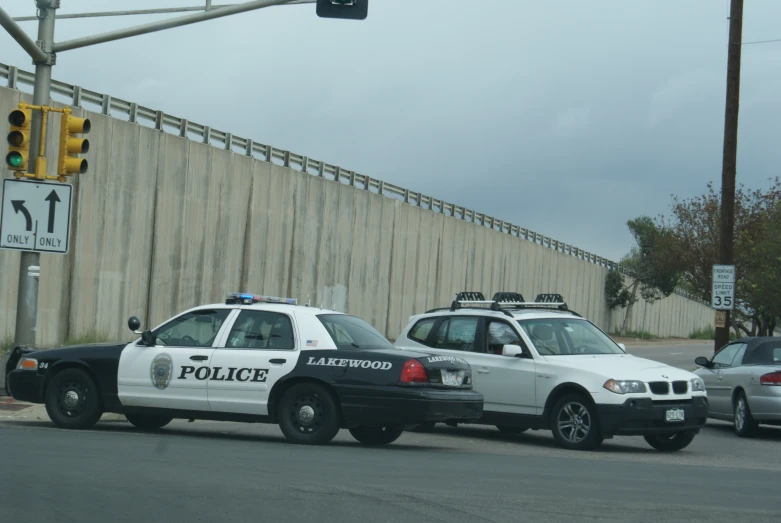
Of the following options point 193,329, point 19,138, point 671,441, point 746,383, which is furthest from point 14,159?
point 746,383

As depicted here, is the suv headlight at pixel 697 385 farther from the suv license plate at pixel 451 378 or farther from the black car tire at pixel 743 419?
the suv license plate at pixel 451 378

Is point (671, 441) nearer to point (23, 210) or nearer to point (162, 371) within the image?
point (162, 371)

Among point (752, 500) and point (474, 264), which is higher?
point (474, 264)

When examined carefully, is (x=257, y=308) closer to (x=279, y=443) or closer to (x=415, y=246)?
(x=279, y=443)

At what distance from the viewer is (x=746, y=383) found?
16.7 metres

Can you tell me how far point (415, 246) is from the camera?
51.7 metres

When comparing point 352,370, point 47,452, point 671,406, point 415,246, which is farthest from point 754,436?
point 415,246

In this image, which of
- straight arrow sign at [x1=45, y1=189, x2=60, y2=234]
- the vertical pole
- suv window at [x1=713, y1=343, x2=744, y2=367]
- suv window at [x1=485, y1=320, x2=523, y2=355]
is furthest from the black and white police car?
suv window at [x1=713, y1=343, x2=744, y2=367]

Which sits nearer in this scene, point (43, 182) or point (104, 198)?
point (43, 182)

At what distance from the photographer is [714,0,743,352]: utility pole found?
79.2 feet

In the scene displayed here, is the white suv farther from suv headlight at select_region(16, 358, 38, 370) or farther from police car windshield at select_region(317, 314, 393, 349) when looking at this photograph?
suv headlight at select_region(16, 358, 38, 370)

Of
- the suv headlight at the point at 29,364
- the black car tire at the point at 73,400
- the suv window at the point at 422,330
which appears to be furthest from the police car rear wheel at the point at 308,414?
the suv window at the point at 422,330

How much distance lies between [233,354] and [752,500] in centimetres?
614

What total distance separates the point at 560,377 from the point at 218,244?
78.8ft
